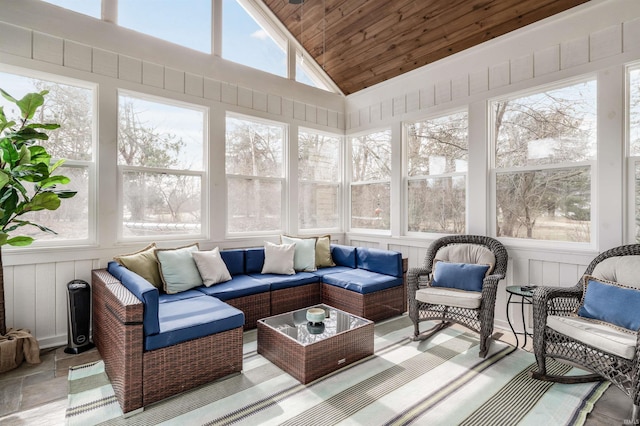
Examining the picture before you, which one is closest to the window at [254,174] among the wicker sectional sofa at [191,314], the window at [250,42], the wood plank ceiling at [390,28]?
the wicker sectional sofa at [191,314]

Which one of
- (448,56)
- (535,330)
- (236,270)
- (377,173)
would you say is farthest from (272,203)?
(535,330)

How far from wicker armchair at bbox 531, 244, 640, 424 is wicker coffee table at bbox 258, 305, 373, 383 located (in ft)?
4.17

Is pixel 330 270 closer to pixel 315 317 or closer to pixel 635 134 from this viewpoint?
pixel 315 317

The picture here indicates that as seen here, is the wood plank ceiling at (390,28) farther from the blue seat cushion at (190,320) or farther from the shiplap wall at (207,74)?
the blue seat cushion at (190,320)

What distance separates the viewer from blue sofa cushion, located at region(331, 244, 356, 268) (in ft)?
14.2

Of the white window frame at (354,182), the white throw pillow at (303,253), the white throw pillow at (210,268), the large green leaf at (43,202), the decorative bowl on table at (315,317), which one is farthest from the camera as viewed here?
the white window frame at (354,182)

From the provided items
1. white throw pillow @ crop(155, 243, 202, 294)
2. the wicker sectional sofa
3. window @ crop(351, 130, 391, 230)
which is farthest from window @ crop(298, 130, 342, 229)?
white throw pillow @ crop(155, 243, 202, 294)

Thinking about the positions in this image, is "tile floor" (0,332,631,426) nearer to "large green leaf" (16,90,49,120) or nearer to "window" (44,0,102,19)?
"large green leaf" (16,90,49,120)

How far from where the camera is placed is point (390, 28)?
406 cm

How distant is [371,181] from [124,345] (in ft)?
12.6

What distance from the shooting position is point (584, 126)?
307cm

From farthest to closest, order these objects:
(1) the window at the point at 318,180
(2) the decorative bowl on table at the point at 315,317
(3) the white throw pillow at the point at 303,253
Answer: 1. (1) the window at the point at 318,180
2. (3) the white throw pillow at the point at 303,253
3. (2) the decorative bowl on table at the point at 315,317

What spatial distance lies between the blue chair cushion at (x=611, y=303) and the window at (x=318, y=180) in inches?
131

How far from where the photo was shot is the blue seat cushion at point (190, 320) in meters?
2.15
